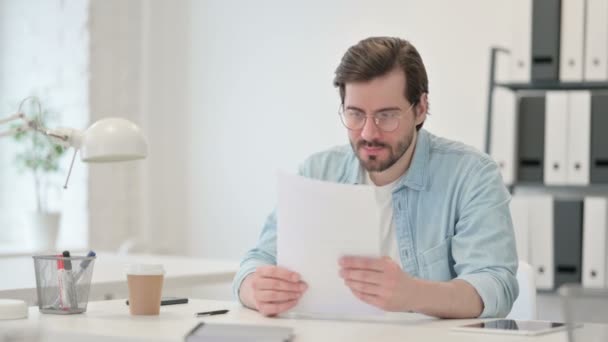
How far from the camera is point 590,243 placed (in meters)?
3.27

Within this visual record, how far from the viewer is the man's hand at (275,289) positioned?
1.61 meters

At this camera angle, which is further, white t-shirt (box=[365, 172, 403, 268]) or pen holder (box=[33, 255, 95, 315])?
white t-shirt (box=[365, 172, 403, 268])

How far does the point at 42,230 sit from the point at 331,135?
4.28 ft

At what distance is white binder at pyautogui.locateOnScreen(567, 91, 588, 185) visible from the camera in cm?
330

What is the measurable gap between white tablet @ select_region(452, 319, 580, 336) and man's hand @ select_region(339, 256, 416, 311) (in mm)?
116

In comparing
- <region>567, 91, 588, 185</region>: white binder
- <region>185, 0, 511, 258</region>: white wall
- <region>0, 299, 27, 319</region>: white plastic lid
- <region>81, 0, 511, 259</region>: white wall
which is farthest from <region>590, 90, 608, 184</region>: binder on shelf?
<region>0, 299, 27, 319</region>: white plastic lid

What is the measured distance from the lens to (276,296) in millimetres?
1629

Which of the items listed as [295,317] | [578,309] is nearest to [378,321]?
[295,317]

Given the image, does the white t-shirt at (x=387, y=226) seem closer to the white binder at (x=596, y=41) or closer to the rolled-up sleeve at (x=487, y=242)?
the rolled-up sleeve at (x=487, y=242)

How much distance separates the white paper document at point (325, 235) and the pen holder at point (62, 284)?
0.40 metres

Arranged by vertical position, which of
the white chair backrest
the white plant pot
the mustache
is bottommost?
the white plant pot

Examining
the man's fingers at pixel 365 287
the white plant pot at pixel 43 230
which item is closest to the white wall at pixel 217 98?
the white plant pot at pixel 43 230

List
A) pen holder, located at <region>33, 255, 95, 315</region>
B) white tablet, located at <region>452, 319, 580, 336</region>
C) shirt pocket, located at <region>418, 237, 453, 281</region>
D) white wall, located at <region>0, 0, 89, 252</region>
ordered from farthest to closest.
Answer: white wall, located at <region>0, 0, 89, 252</region> → shirt pocket, located at <region>418, 237, 453, 281</region> → pen holder, located at <region>33, 255, 95, 315</region> → white tablet, located at <region>452, 319, 580, 336</region>

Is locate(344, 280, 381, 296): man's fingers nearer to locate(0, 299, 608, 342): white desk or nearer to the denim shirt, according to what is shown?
locate(0, 299, 608, 342): white desk
